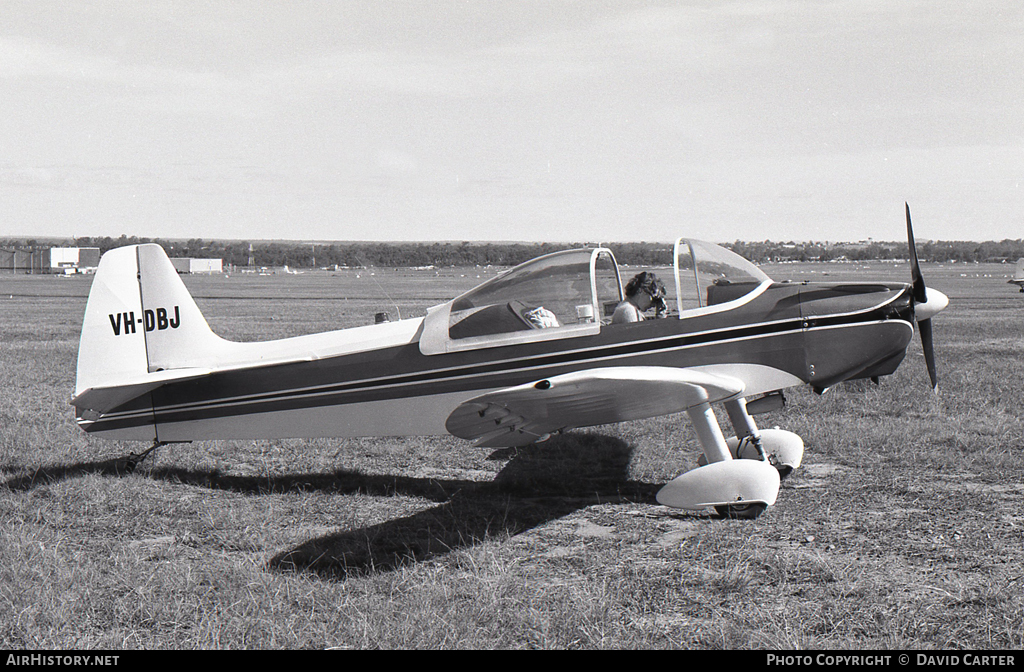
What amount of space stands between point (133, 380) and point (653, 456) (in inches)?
181

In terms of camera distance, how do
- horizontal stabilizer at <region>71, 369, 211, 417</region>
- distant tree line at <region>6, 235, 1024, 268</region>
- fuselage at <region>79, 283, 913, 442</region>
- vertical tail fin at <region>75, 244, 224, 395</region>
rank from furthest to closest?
distant tree line at <region>6, 235, 1024, 268</region> → vertical tail fin at <region>75, 244, 224, 395</region> → horizontal stabilizer at <region>71, 369, 211, 417</region> → fuselage at <region>79, 283, 913, 442</region>

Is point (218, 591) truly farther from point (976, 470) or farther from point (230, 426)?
point (976, 470)

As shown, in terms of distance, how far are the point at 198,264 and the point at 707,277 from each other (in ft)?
407

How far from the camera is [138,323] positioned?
22.4 feet

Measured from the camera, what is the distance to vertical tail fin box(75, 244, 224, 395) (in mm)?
6684

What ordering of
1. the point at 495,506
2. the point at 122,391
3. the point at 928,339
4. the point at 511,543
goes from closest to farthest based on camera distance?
the point at 511,543
the point at 495,506
the point at 122,391
the point at 928,339

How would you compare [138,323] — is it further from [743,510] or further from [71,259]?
[71,259]

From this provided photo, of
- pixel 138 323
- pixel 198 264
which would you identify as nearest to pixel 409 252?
pixel 198 264

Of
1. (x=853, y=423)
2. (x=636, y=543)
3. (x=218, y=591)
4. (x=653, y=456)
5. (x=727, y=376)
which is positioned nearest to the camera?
(x=218, y=591)

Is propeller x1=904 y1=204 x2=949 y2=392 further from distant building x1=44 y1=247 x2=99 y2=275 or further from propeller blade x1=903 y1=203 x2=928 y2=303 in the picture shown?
distant building x1=44 y1=247 x2=99 y2=275

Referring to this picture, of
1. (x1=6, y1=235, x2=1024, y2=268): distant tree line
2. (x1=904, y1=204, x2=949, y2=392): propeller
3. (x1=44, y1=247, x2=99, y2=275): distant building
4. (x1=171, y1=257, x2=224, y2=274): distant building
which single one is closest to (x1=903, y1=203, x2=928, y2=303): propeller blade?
(x1=904, y1=204, x2=949, y2=392): propeller

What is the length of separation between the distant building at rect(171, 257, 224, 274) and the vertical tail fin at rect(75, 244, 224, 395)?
111989 millimetres

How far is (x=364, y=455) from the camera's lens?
25.7 feet
